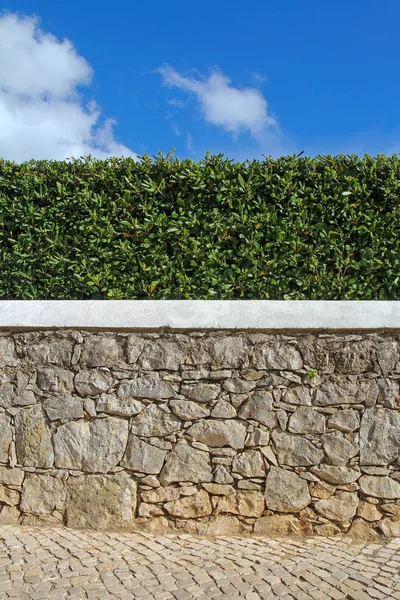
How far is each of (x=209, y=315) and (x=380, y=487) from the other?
1967 mm

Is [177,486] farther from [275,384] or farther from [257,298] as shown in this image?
[257,298]

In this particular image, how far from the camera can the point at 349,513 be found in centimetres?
454

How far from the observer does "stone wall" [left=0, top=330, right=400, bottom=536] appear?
4.55m

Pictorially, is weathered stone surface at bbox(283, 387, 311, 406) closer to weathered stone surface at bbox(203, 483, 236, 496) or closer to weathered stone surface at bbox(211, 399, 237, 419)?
weathered stone surface at bbox(211, 399, 237, 419)

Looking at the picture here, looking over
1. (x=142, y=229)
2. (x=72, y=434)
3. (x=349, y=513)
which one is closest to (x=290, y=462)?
(x=349, y=513)

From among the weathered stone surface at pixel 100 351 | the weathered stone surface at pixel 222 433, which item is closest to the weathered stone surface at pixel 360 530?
the weathered stone surface at pixel 222 433

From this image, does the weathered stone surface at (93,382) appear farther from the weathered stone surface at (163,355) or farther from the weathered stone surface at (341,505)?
the weathered stone surface at (341,505)

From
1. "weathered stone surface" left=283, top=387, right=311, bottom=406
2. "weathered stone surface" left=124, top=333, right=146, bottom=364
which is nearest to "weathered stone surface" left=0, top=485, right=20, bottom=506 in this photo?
"weathered stone surface" left=124, top=333, right=146, bottom=364

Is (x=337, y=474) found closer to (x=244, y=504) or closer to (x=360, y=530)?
(x=360, y=530)

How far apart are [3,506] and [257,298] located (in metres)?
2.94

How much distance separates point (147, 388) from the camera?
15.5 feet

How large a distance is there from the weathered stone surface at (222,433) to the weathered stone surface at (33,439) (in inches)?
52.6

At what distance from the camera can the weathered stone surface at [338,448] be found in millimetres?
4531

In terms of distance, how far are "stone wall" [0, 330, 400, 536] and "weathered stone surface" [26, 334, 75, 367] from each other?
0.06 feet
